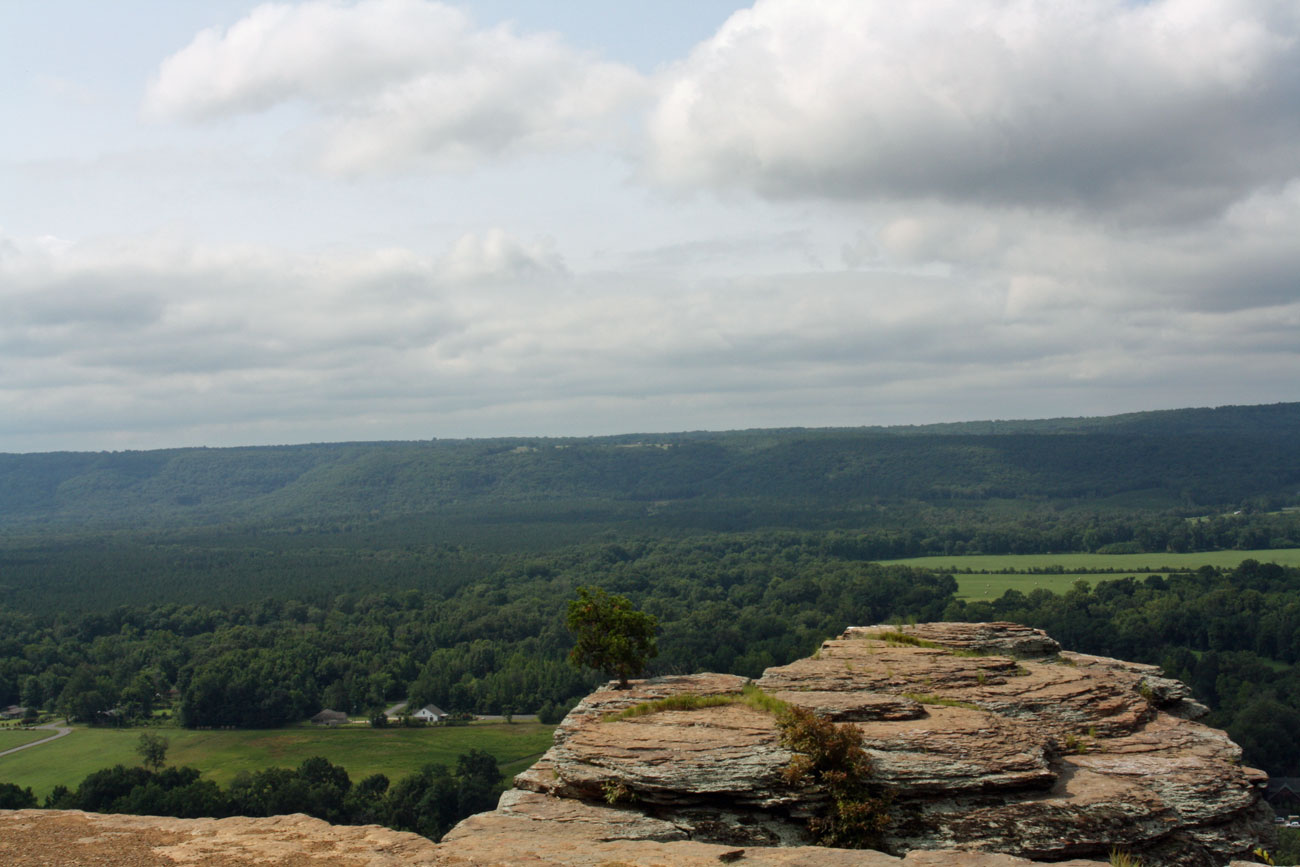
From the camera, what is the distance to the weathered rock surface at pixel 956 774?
24281mm

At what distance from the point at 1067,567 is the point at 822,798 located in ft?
576

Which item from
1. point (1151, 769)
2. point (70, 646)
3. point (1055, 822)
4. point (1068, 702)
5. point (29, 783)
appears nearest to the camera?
point (1055, 822)

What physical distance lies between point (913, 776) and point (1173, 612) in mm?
116963

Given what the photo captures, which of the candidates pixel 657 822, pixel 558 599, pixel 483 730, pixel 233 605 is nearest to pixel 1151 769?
pixel 657 822

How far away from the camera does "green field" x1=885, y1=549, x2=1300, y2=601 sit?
15988 cm

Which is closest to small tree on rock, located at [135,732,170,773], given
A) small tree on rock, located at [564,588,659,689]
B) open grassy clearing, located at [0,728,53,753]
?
open grassy clearing, located at [0,728,53,753]

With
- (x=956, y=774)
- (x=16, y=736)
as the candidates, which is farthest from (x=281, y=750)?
(x=956, y=774)

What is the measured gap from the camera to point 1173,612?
12350cm

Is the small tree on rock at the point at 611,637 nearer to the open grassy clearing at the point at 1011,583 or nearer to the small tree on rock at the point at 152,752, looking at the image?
the small tree on rock at the point at 152,752

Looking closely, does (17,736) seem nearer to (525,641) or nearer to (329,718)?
(329,718)

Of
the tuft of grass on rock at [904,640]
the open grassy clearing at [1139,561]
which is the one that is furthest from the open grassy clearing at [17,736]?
the open grassy clearing at [1139,561]

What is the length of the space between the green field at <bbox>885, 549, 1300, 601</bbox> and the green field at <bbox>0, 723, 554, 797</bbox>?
283ft

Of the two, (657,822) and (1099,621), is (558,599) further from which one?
(657,822)

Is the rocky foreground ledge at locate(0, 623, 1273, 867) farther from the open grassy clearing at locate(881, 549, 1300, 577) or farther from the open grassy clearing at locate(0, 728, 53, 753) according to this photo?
the open grassy clearing at locate(881, 549, 1300, 577)
